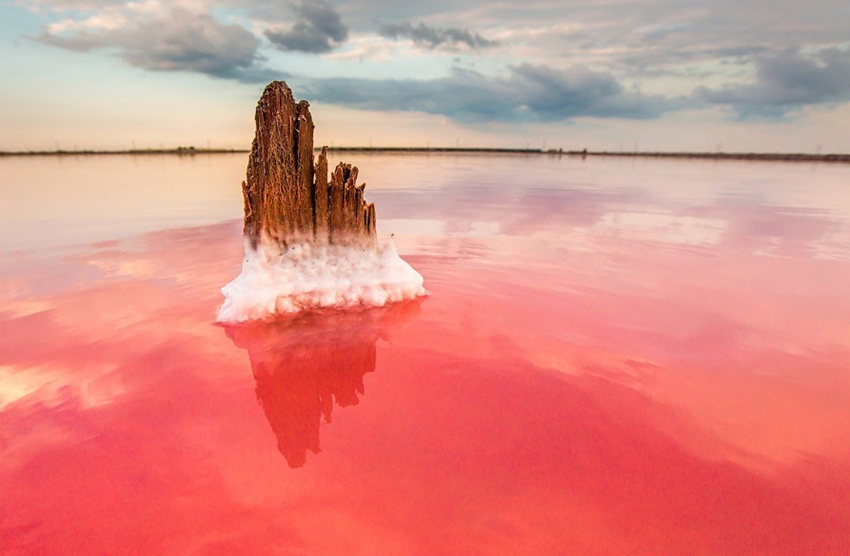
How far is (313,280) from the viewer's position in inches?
221

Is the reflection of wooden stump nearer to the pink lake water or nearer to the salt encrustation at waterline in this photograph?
the salt encrustation at waterline

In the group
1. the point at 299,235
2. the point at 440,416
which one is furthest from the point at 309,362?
the point at 299,235

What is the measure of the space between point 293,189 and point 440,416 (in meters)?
3.77

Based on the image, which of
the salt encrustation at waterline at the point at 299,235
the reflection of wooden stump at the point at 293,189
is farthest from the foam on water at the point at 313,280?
the reflection of wooden stump at the point at 293,189

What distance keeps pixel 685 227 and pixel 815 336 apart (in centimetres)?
775

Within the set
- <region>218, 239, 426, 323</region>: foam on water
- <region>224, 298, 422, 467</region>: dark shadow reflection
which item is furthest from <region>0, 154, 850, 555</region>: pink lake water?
<region>218, 239, 426, 323</region>: foam on water

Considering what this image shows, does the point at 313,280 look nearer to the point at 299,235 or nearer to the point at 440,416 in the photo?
the point at 299,235

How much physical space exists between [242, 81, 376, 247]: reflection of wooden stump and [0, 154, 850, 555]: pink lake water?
122cm

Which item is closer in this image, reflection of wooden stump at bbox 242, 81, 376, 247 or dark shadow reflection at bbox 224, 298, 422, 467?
dark shadow reflection at bbox 224, 298, 422, 467

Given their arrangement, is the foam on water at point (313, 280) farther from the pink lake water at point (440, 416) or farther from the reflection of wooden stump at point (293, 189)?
the pink lake water at point (440, 416)

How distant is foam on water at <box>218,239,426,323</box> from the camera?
522cm

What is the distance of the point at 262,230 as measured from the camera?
5480mm

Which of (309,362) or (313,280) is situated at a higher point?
(313,280)

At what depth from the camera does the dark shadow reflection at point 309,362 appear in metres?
3.35
